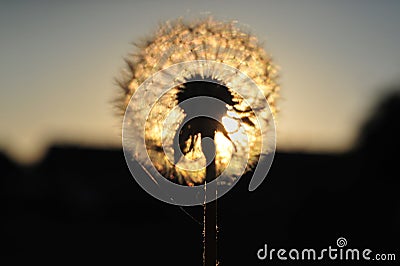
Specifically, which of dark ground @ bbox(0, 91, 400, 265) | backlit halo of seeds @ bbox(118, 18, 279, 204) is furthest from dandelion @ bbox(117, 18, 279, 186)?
dark ground @ bbox(0, 91, 400, 265)

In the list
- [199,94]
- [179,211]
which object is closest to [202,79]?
[199,94]

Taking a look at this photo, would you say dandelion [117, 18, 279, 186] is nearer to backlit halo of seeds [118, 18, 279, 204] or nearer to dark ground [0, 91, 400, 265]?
backlit halo of seeds [118, 18, 279, 204]

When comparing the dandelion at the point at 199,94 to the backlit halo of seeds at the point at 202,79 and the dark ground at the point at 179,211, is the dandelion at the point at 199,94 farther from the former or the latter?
the dark ground at the point at 179,211

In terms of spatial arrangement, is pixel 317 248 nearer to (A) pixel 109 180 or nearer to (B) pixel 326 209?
(B) pixel 326 209

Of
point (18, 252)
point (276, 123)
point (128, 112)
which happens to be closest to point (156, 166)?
point (128, 112)

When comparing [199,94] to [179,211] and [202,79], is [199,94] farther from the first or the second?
[179,211]
